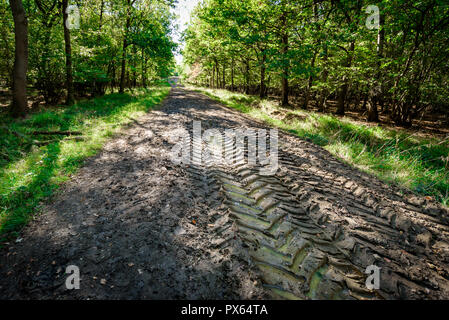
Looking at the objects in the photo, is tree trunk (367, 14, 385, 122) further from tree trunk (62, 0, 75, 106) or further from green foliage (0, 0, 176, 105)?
tree trunk (62, 0, 75, 106)

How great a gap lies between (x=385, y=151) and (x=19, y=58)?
41.2ft

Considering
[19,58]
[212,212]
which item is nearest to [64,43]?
[19,58]

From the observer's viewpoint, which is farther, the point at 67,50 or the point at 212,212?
the point at 67,50

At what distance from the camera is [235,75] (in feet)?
97.0

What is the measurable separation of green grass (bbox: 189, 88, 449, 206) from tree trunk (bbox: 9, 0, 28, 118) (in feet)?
31.4

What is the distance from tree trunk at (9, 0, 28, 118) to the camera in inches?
249

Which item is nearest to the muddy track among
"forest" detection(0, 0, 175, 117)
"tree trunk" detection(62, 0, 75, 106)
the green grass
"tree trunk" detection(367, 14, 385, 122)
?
the green grass

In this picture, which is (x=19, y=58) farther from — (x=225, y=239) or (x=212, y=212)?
(x=225, y=239)

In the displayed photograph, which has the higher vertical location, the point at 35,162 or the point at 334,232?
the point at 35,162

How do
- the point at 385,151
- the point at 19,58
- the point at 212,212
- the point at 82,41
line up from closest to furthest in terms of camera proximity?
the point at 212,212
the point at 385,151
the point at 19,58
the point at 82,41

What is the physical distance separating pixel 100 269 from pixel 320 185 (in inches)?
142

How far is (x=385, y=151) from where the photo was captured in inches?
230
